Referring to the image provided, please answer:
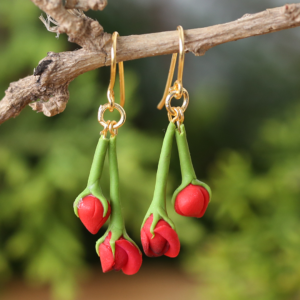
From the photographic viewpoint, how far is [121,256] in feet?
2.02

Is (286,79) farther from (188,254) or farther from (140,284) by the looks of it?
(140,284)

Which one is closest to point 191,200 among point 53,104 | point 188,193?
point 188,193

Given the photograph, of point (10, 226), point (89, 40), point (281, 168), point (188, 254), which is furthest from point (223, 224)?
point (89, 40)

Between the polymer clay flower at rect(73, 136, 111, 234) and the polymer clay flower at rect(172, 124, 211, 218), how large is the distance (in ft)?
0.41

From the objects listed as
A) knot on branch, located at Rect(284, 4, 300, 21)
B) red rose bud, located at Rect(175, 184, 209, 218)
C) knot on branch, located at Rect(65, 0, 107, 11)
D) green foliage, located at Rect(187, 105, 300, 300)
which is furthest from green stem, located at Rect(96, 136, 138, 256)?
green foliage, located at Rect(187, 105, 300, 300)

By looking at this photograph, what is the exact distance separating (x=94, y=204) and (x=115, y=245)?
0.08 metres

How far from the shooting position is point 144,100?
176 centimetres

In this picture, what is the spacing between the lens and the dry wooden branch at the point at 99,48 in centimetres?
58

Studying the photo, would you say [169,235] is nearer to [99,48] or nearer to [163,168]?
[163,168]

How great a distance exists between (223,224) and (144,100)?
26.4 inches

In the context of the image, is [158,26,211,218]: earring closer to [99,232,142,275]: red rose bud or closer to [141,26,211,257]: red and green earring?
[141,26,211,257]: red and green earring

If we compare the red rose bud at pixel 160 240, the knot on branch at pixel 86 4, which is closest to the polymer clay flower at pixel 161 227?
the red rose bud at pixel 160 240

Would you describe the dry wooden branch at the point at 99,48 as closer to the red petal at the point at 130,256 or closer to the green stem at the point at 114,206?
the green stem at the point at 114,206

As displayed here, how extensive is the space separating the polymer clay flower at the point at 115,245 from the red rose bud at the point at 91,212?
31 millimetres
